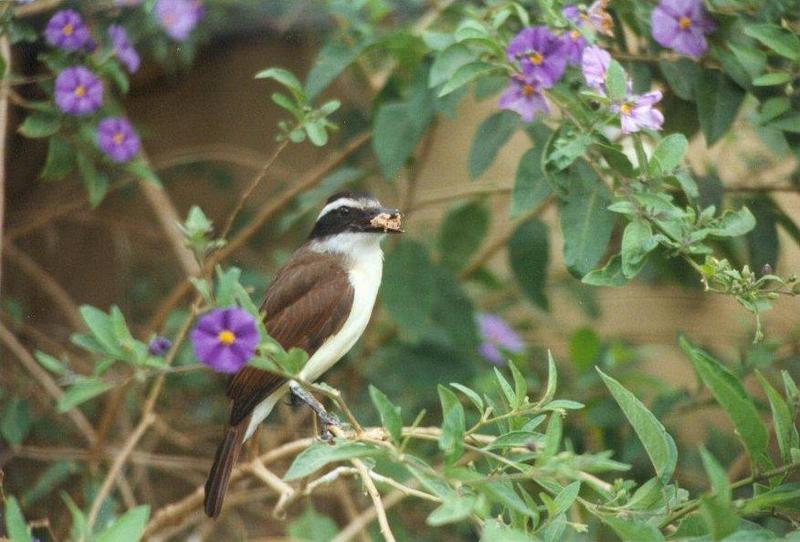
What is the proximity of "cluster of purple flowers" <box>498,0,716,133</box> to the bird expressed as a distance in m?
0.39

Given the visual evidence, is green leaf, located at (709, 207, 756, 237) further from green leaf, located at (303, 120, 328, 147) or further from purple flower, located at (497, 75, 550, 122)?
green leaf, located at (303, 120, 328, 147)

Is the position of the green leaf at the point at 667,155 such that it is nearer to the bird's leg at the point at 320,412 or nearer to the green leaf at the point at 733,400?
the green leaf at the point at 733,400

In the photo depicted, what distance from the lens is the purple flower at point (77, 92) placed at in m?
2.62

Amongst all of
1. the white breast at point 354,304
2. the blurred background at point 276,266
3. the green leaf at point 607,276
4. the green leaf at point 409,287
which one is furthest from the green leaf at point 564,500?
the green leaf at point 409,287

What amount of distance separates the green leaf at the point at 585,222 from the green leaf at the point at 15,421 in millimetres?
1550

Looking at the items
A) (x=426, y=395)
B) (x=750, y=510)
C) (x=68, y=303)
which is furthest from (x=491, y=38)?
(x=68, y=303)

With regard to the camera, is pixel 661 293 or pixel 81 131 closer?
pixel 81 131

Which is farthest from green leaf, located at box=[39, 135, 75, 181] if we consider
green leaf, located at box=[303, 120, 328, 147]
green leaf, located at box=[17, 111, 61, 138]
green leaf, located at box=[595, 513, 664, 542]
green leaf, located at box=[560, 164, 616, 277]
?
green leaf, located at box=[595, 513, 664, 542]

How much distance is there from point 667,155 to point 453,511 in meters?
0.91

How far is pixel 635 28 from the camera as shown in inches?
107

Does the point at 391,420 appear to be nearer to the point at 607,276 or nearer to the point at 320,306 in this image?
the point at 607,276

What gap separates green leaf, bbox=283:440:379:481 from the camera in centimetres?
155

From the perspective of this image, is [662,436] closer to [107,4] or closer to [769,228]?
[769,228]

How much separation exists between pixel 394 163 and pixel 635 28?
66 centimetres
